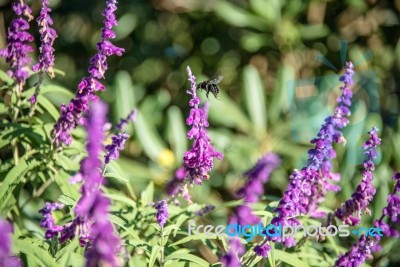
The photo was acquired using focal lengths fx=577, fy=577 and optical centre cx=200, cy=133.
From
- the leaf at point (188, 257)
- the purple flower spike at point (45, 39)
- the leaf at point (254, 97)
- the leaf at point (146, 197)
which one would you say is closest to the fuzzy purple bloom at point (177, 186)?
the leaf at point (146, 197)

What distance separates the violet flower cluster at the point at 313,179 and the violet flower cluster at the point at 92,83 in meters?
0.70

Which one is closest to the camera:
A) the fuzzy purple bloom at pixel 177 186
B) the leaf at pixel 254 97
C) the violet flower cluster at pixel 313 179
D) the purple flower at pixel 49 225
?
the violet flower cluster at pixel 313 179

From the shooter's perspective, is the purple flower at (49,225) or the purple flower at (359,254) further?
the purple flower at (359,254)

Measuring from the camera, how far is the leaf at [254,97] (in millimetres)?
4484

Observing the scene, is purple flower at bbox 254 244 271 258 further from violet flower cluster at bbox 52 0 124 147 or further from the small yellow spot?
the small yellow spot

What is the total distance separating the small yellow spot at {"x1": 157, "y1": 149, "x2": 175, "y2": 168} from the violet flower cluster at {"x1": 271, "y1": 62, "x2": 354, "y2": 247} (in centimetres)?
220

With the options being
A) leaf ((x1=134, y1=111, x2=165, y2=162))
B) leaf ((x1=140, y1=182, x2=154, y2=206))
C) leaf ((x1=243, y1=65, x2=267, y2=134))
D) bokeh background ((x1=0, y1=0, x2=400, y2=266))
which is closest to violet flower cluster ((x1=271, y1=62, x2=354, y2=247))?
leaf ((x1=140, y1=182, x2=154, y2=206))

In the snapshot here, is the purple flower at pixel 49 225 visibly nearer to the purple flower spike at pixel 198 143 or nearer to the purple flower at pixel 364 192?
the purple flower spike at pixel 198 143

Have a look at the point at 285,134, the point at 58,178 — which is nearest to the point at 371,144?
the point at 58,178

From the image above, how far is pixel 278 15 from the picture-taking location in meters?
4.75

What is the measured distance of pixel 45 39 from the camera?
1.94 m

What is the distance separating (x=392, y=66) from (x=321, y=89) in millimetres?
638

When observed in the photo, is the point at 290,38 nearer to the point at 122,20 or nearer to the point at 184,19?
the point at 184,19

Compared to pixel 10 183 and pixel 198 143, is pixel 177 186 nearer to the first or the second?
pixel 198 143
